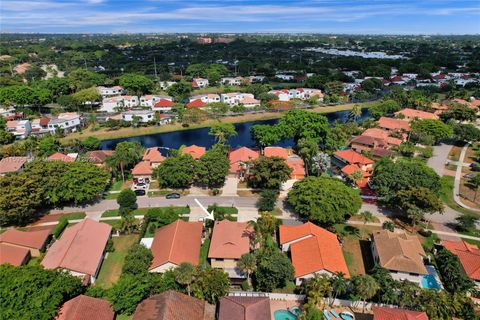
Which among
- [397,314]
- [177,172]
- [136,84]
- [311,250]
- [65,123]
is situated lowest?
[311,250]

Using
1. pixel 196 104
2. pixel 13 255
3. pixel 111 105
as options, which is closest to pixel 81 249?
pixel 13 255

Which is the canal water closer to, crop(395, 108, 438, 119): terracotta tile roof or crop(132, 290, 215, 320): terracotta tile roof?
crop(395, 108, 438, 119): terracotta tile roof

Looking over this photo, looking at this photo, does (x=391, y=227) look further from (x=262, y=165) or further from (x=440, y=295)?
(x=262, y=165)

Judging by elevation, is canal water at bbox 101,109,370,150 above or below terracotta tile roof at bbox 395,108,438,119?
below

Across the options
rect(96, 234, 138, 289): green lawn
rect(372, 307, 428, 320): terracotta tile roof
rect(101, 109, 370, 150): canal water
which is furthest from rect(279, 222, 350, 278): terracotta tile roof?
rect(101, 109, 370, 150): canal water

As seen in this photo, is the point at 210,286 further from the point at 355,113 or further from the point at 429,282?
the point at 355,113

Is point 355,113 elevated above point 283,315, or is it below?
above
